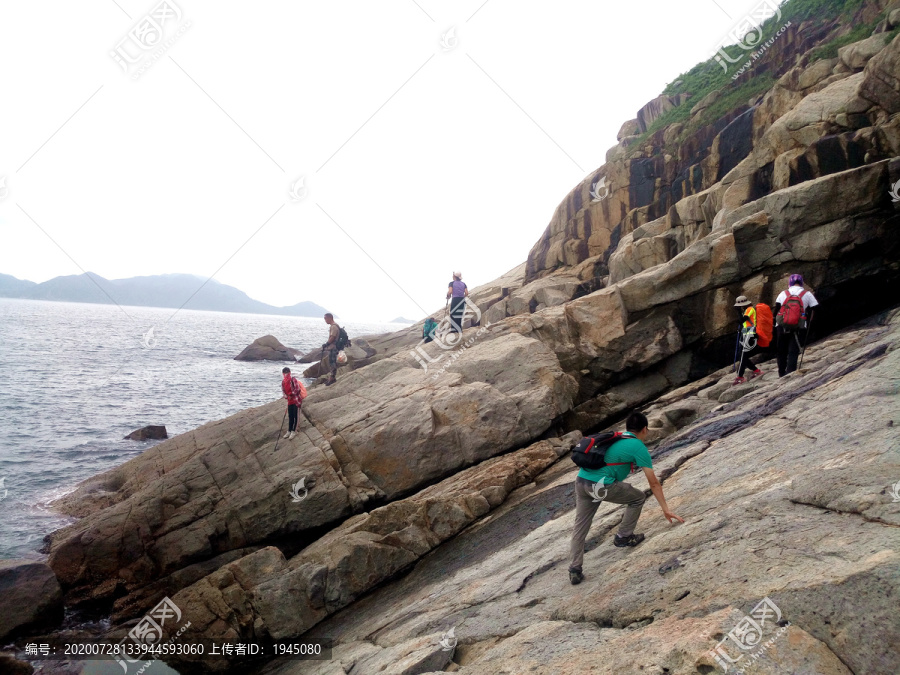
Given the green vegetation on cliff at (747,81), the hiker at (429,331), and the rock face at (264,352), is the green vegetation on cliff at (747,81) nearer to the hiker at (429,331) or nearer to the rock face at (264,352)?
the hiker at (429,331)

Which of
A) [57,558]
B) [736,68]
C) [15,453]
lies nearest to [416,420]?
[57,558]

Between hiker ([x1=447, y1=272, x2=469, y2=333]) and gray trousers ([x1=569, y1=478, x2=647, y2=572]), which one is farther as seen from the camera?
hiker ([x1=447, y1=272, x2=469, y2=333])

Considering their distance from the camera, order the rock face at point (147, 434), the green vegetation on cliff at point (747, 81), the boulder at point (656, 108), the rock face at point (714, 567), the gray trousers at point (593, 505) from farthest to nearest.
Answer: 1. the boulder at point (656, 108)
2. the rock face at point (147, 434)
3. the green vegetation on cliff at point (747, 81)
4. the gray trousers at point (593, 505)
5. the rock face at point (714, 567)

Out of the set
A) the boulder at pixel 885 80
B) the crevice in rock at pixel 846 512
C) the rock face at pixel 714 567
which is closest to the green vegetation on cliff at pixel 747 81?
the boulder at pixel 885 80

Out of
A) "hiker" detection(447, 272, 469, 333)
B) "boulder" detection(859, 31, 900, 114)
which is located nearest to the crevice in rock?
"hiker" detection(447, 272, 469, 333)

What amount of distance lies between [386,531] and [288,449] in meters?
5.76

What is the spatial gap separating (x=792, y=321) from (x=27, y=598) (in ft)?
71.9

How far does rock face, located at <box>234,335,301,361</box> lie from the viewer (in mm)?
68500

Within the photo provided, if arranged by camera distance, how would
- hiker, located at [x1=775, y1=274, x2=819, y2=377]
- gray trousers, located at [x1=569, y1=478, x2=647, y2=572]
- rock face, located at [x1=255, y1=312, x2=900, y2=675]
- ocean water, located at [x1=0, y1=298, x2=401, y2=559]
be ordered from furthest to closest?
1. ocean water, located at [x1=0, y1=298, x2=401, y2=559]
2. hiker, located at [x1=775, y1=274, x2=819, y2=377]
3. gray trousers, located at [x1=569, y1=478, x2=647, y2=572]
4. rock face, located at [x1=255, y1=312, x2=900, y2=675]

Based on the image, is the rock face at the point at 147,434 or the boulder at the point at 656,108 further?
the boulder at the point at 656,108

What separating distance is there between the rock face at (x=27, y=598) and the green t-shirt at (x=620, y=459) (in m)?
15.6

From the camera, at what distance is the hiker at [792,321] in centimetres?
1245

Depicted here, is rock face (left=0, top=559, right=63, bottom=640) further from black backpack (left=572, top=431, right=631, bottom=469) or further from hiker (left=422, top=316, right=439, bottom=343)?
hiker (left=422, top=316, right=439, bottom=343)

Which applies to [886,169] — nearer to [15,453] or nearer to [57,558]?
[57,558]
